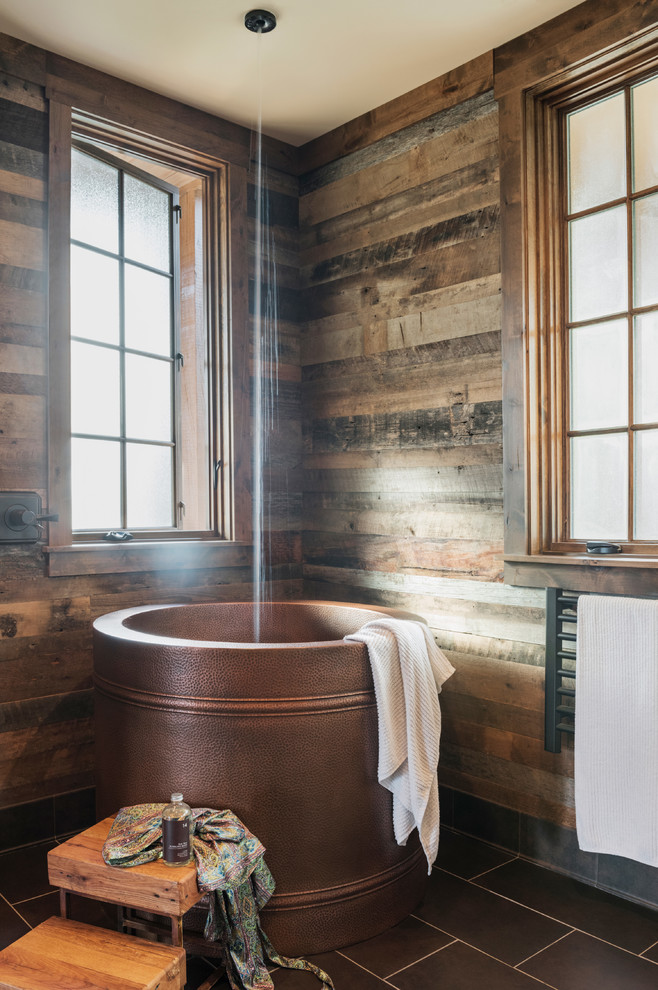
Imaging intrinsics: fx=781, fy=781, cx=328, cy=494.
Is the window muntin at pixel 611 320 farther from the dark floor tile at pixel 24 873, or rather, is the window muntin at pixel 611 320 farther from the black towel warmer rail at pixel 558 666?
the dark floor tile at pixel 24 873

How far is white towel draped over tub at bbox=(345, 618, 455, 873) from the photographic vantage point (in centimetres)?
191

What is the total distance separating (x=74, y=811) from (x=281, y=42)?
8.58ft

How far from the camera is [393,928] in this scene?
2018mm

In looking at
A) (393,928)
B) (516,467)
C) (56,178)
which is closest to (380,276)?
(516,467)

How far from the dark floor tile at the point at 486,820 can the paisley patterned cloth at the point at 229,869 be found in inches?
35.9

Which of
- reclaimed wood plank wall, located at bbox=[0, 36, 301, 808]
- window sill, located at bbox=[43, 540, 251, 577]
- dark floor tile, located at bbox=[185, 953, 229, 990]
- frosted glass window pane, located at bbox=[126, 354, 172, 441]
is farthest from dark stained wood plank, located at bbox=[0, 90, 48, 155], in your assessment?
dark floor tile, located at bbox=[185, 953, 229, 990]

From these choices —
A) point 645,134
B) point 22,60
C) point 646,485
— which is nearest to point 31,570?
point 22,60

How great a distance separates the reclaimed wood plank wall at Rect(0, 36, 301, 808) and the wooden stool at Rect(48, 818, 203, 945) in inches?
32.6

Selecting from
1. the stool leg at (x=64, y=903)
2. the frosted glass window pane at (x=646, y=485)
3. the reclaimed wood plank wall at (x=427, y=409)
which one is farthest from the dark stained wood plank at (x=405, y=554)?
the stool leg at (x=64, y=903)

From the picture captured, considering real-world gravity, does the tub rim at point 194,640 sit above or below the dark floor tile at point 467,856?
above

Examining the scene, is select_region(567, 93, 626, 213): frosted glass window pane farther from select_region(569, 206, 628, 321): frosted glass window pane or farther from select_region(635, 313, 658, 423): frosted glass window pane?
select_region(635, 313, 658, 423): frosted glass window pane

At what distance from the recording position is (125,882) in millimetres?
1638

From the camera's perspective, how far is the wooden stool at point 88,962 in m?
1.48

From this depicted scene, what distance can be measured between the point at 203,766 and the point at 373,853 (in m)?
0.49
